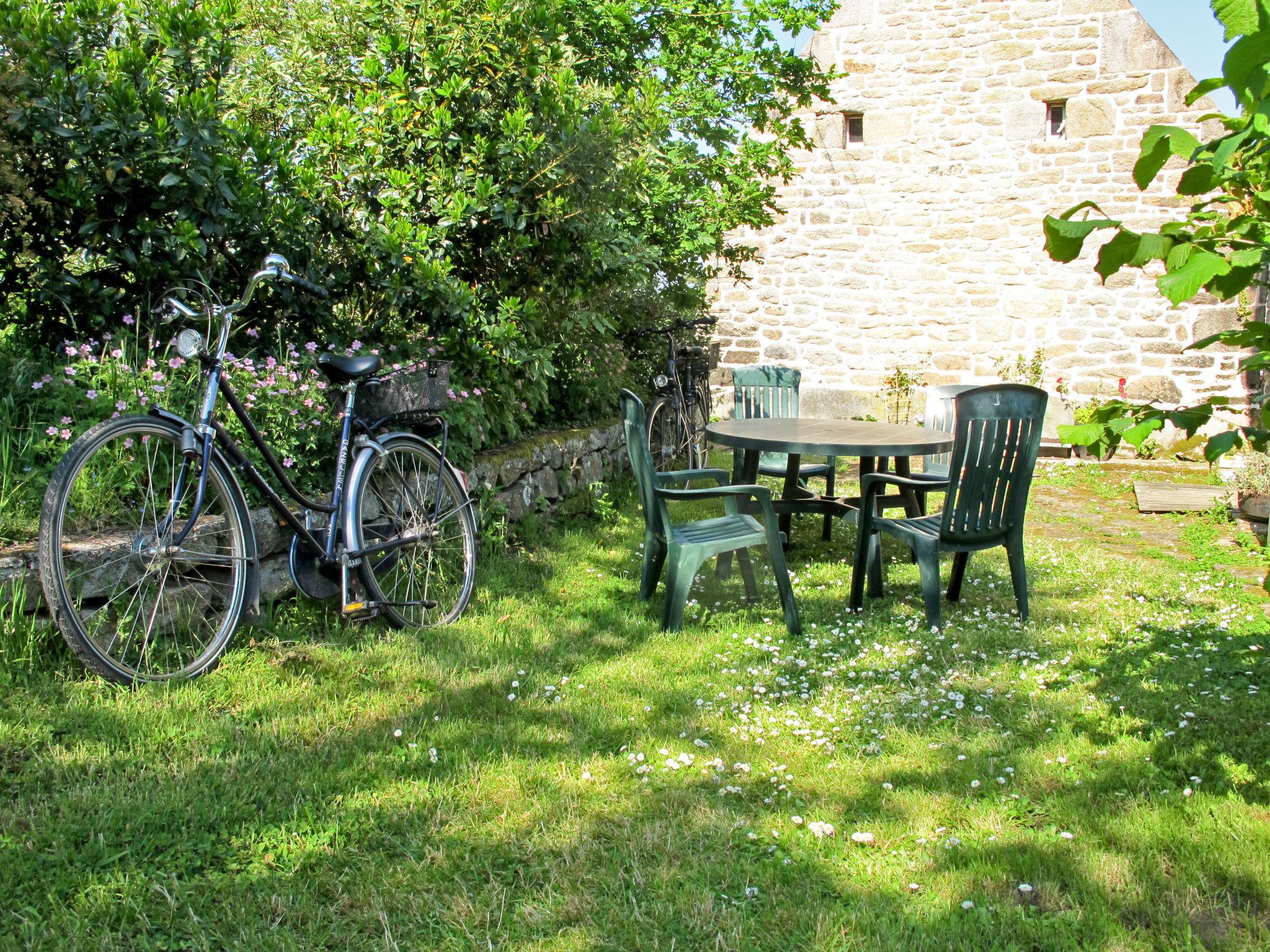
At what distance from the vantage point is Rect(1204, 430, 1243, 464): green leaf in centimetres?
185

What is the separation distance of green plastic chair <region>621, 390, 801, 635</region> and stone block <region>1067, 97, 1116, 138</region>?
26.6 feet

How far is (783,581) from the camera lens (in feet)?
13.1

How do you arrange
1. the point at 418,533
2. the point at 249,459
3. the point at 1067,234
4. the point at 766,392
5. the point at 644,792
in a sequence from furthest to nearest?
the point at 766,392, the point at 418,533, the point at 249,459, the point at 644,792, the point at 1067,234

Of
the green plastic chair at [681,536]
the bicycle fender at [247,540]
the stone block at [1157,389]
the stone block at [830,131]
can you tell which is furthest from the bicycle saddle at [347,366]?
the stone block at [1157,389]

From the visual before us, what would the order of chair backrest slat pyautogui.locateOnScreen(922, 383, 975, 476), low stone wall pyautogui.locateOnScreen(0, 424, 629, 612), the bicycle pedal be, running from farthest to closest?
1. chair backrest slat pyautogui.locateOnScreen(922, 383, 975, 476)
2. the bicycle pedal
3. low stone wall pyautogui.locateOnScreen(0, 424, 629, 612)

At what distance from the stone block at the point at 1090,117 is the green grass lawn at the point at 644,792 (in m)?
7.85

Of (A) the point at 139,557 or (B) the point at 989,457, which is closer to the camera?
(A) the point at 139,557

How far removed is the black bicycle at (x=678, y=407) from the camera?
812 centimetres

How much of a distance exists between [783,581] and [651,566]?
0.65 metres

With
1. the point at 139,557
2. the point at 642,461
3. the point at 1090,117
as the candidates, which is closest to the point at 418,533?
the point at 642,461

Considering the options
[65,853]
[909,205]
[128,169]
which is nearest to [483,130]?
[128,169]

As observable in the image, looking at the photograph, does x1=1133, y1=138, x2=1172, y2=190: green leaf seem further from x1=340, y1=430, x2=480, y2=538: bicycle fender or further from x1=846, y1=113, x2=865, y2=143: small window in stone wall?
x1=846, y1=113, x2=865, y2=143: small window in stone wall

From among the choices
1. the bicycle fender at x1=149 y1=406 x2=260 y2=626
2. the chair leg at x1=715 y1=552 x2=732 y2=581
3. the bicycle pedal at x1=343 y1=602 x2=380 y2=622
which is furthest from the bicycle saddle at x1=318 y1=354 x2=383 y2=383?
the chair leg at x1=715 y1=552 x2=732 y2=581

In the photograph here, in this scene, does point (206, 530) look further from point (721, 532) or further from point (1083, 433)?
point (1083, 433)
